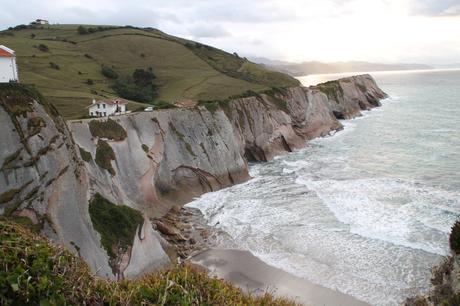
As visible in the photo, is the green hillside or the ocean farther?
the green hillside

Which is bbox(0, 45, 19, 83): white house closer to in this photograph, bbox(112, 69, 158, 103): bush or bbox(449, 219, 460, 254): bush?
bbox(449, 219, 460, 254): bush

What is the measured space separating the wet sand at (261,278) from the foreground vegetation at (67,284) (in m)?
10.9

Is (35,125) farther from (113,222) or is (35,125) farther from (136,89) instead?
(136,89)

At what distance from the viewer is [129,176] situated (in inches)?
1261

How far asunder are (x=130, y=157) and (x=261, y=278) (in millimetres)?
15887

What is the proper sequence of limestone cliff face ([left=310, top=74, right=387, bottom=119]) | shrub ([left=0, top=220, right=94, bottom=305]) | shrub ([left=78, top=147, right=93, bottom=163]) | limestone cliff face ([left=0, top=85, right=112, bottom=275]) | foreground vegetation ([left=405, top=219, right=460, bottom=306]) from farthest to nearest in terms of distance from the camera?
limestone cliff face ([left=310, top=74, right=387, bottom=119]), shrub ([left=78, top=147, right=93, bottom=163]), limestone cliff face ([left=0, top=85, right=112, bottom=275]), foreground vegetation ([left=405, top=219, right=460, bottom=306]), shrub ([left=0, top=220, right=94, bottom=305])

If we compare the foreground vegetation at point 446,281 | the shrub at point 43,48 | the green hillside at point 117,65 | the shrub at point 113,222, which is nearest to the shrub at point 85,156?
the shrub at point 113,222

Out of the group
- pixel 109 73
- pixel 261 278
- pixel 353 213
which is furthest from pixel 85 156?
pixel 109 73

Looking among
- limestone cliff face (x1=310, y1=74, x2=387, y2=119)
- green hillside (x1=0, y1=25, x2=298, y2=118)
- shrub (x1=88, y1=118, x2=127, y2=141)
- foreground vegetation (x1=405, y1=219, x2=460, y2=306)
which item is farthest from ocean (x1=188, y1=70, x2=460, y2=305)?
limestone cliff face (x1=310, y1=74, x2=387, y2=119)

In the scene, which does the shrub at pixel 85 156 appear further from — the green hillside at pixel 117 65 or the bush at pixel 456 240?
the bush at pixel 456 240

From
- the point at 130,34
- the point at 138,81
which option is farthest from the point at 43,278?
the point at 130,34

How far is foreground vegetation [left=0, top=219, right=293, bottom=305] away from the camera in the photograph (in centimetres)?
663

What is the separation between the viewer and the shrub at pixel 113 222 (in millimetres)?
20766

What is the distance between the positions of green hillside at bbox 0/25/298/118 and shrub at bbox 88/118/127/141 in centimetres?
1190
